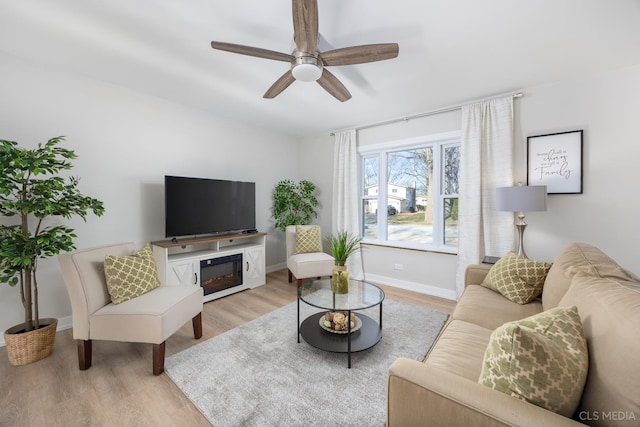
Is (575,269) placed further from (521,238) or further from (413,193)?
(413,193)

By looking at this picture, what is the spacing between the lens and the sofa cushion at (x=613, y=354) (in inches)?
28.2

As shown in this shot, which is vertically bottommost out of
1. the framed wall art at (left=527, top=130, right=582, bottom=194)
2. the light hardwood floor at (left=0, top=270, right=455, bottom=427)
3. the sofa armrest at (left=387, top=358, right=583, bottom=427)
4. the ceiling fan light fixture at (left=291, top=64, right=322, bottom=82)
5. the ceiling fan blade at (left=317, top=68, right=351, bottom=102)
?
the light hardwood floor at (left=0, top=270, right=455, bottom=427)

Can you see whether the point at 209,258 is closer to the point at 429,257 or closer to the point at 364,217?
the point at 364,217

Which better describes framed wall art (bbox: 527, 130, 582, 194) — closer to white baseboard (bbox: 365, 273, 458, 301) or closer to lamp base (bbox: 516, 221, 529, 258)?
lamp base (bbox: 516, 221, 529, 258)

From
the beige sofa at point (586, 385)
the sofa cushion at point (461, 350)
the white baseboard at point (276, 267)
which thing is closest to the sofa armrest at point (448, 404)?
the beige sofa at point (586, 385)

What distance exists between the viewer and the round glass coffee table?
199 centimetres

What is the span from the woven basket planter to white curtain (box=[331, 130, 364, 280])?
342 centimetres

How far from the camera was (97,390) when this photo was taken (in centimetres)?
171

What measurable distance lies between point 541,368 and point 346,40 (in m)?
2.23

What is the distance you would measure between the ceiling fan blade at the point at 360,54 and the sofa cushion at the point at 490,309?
72.7 inches

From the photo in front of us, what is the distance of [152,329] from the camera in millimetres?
1836

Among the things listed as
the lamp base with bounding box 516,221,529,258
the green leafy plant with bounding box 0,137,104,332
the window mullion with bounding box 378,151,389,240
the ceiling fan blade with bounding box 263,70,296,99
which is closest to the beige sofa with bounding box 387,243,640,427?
the lamp base with bounding box 516,221,529,258

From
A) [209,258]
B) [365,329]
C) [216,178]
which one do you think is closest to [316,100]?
[216,178]

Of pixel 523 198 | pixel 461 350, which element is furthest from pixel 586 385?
pixel 523 198
